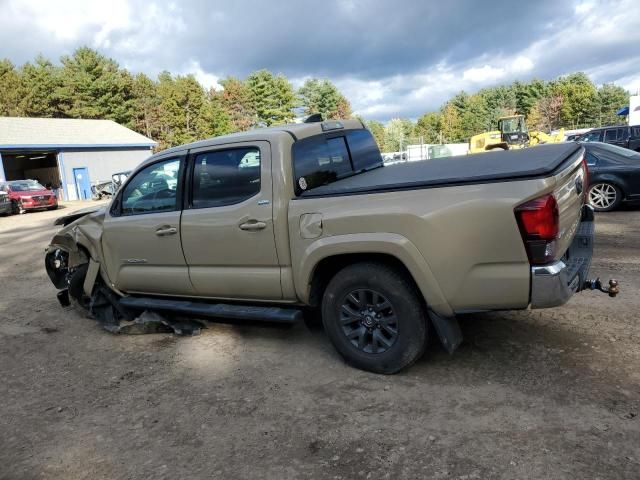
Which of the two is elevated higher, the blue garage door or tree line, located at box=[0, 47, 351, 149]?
tree line, located at box=[0, 47, 351, 149]

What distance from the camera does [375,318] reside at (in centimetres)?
364

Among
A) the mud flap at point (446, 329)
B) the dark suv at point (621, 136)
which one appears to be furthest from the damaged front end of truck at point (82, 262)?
the dark suv at point (621, 136)

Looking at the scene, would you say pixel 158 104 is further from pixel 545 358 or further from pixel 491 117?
pixel 545 358

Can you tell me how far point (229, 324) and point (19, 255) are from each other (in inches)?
328

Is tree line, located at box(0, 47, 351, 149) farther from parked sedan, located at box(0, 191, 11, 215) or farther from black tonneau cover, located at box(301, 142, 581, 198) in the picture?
black tonneau cover, located at box(301, 142, 581, 198)

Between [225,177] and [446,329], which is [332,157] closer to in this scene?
[225,177]

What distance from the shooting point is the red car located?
930 inches

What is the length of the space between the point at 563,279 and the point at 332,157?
2175 millimetres

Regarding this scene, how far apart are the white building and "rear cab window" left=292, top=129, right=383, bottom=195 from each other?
1244 inches

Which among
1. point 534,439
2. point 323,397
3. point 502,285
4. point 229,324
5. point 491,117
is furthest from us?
point 491,117

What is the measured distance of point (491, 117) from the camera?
83.1 m

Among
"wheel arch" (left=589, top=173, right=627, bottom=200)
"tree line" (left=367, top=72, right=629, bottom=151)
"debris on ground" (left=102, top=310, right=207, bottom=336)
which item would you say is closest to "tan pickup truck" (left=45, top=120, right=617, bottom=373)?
"debris on ground" (left=102, top=310, right=207, bottom=336)

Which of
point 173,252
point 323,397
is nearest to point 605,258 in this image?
point 323,397

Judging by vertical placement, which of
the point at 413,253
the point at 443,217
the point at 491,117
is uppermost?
the point at 491,117
